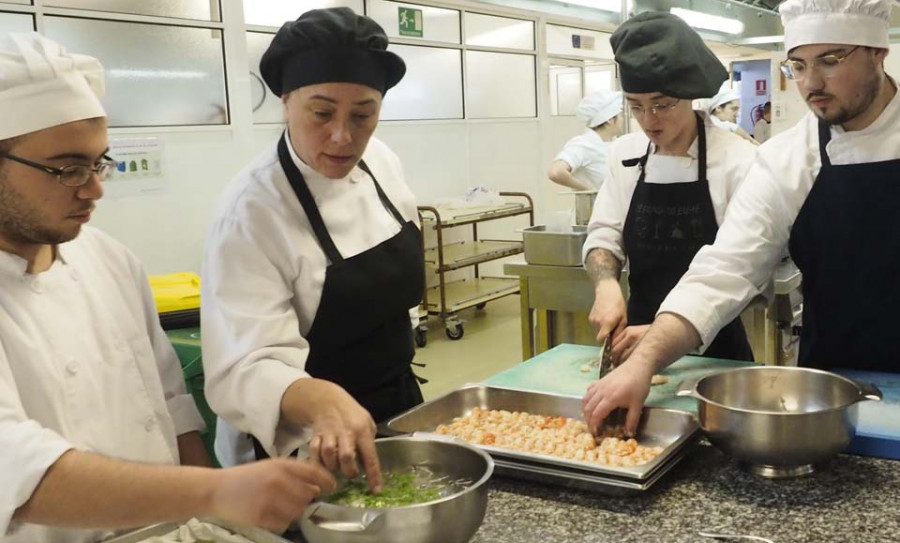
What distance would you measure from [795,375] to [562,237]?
74.4 inches

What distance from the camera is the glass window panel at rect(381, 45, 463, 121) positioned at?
6.32 metres

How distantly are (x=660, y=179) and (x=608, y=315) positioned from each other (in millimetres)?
516

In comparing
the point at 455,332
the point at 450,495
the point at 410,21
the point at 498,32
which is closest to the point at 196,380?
the point at 450,495

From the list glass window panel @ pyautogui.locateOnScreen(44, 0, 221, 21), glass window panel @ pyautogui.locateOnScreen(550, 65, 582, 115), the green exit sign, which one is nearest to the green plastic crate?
glass window panel @ pyautogui.locateOnScreen(44, 0, 221, 21)

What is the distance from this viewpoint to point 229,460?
5.81 feet

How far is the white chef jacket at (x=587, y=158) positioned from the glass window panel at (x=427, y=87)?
1397 millimetres

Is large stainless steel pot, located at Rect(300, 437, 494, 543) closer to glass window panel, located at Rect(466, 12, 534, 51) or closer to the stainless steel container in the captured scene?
the stainless steel container

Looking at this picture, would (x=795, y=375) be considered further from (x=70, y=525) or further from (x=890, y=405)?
(x=70, y=525)

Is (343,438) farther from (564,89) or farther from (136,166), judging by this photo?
(564,89)

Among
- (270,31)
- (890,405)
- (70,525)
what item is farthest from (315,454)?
(270,31)

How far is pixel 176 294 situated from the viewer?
3.15 meters

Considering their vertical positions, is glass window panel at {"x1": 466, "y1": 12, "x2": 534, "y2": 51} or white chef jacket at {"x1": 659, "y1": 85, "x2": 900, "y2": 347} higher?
glass window panel at {"x1": 466, "y1": 12, "x2": 534, "y2": 51}

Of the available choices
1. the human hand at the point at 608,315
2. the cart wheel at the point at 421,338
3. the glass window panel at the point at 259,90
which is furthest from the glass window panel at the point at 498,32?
the human hand at the point at 608,315

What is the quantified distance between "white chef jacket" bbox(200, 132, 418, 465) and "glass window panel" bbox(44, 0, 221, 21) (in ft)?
9.96
